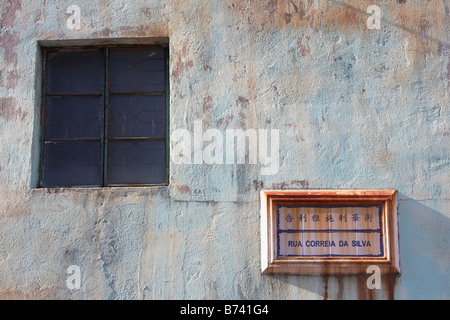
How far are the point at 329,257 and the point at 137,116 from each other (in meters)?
1.93

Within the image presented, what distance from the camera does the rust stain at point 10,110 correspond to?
17.9 ft

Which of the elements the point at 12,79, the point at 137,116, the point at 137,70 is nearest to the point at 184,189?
the point at 137,116

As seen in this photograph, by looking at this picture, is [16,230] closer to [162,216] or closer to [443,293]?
[162,216]

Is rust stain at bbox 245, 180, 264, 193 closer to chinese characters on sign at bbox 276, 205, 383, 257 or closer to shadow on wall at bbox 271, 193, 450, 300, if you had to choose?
chinese characters on sign at bbox 276, 205, 383, 257

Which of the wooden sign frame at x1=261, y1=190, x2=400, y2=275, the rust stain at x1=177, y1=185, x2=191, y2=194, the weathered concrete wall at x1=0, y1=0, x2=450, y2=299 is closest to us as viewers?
the wooden sign frame at x1=261, y1=190, x2=400, y2=275

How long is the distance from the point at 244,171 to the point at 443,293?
175cm

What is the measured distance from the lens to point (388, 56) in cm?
544

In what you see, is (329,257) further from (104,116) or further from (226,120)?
(104,116)

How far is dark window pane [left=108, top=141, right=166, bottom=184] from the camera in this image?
217 inches

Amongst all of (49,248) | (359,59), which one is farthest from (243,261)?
(359,59)

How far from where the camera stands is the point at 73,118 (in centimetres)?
564

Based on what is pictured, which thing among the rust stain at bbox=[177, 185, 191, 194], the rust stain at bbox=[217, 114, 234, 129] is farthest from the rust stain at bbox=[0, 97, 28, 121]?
the rust stain at bbox=[217, 114, 234, 129]

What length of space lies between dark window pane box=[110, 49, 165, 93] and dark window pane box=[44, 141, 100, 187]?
552 mm

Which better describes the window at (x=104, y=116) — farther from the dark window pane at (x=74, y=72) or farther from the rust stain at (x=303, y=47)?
the rust stain at (x=303, y=47)
